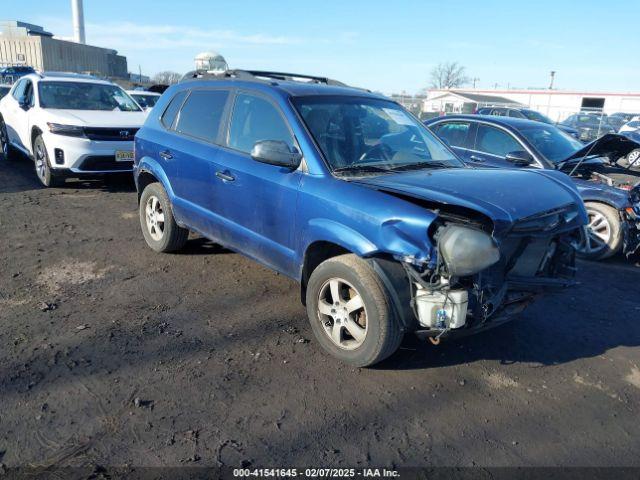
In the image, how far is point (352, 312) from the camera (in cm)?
339

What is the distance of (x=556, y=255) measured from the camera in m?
3.71

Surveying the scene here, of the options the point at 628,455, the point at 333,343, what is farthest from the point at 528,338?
the point at 333,343

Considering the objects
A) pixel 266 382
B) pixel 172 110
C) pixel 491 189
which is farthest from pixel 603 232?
pixel 172 110

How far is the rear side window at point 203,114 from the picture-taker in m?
4.53

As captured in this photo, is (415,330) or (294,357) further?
(294,357)

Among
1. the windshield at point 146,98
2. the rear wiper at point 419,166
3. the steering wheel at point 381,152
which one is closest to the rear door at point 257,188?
the steering wheel at point 381,152

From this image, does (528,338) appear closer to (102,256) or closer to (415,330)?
(415,330)

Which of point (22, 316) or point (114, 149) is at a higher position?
point (114, 149)

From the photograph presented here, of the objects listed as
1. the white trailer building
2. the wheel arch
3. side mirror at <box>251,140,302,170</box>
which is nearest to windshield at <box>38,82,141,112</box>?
the wheel arch

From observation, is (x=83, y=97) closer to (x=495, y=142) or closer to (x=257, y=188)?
(x=257, y=188)

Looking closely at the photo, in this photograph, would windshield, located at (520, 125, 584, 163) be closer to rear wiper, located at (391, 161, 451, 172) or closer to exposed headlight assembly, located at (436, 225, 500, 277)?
rear wiper, located at (391, 161, 451, 172)

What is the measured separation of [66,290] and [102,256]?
3.10 ft

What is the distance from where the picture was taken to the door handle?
13.6ft

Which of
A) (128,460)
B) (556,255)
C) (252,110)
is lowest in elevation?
(128,460)
